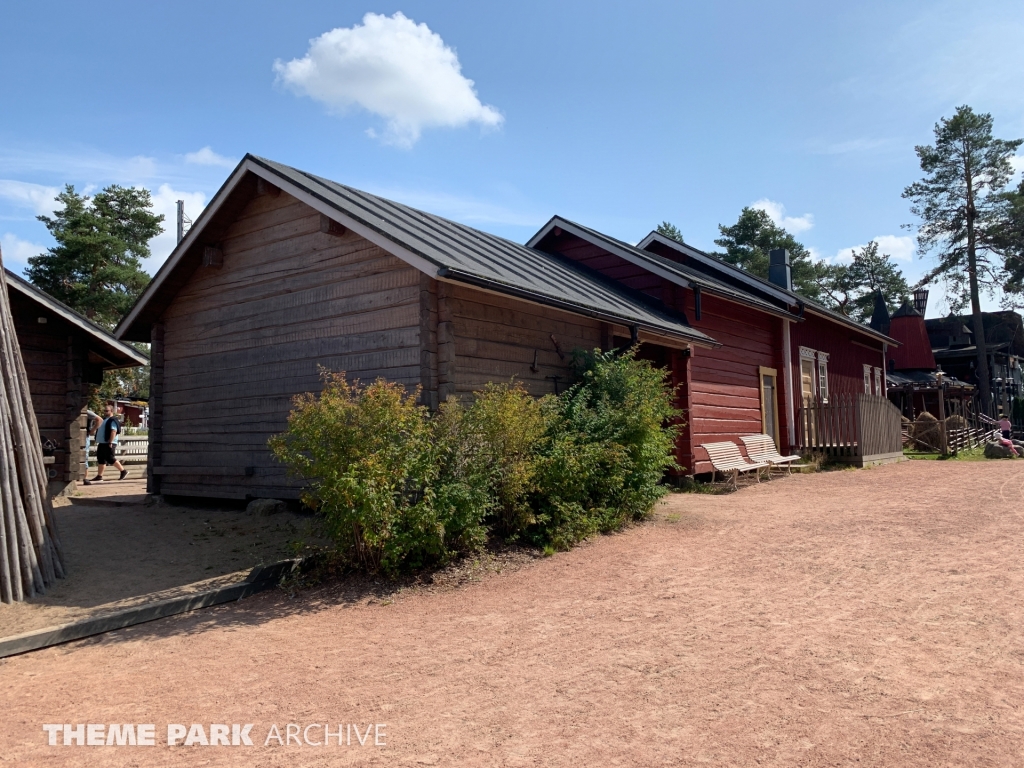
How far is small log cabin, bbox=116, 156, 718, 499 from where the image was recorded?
29.9 ft

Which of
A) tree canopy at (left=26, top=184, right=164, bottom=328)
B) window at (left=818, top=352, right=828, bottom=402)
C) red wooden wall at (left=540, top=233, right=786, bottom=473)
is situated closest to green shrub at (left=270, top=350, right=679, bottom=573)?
red wooden wall at (left=540, top=233, right=786, bottom=473)

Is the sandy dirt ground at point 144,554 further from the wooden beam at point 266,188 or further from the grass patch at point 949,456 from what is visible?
the grass patch at point 949,456

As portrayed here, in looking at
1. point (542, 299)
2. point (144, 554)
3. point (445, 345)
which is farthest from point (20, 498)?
point (542, 299)

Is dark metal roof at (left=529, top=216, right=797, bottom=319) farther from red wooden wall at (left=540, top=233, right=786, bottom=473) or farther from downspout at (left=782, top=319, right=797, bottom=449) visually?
downspout at (left=782, top=319, right=797, bottom=449)

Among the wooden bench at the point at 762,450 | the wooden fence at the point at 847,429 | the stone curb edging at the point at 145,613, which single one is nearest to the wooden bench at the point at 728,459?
the wooden bench at the point at 762,450

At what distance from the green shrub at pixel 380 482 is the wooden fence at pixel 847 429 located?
44.3 ft

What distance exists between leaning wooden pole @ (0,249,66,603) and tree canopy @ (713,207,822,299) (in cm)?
4334

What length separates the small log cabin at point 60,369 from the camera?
12.6m

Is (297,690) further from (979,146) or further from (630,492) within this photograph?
(979,146)

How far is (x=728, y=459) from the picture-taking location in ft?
46.2

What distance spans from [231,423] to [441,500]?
566 centimetres

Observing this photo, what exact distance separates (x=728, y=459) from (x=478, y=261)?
22.6 ft

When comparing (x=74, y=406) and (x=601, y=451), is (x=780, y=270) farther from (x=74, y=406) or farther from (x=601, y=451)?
(x=74, y=406)

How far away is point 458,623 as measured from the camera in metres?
5.87
